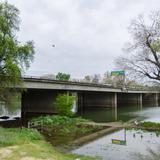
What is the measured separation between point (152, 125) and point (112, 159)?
12.0 metres

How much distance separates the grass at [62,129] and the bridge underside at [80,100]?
1665cm

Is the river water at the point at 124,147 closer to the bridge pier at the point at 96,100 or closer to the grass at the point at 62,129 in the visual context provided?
the grass at the point at 62,129

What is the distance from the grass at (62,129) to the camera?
18.7 m

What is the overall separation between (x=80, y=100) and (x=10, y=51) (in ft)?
172

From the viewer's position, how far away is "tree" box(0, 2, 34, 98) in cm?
2047

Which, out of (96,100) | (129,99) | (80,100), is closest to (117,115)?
(96,100)

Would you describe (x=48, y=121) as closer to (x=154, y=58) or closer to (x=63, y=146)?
(x=63, y=146)

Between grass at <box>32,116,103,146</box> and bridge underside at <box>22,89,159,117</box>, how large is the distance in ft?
54.6

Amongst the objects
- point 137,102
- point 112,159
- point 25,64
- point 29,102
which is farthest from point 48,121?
point 137,102

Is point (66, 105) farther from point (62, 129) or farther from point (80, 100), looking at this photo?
point (80, 100)

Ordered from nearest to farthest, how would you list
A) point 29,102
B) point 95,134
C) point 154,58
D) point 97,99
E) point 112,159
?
point 112,159 < point 95,134 < point 154,58 < point 29,102 < point 97,99

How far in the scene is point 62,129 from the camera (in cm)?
2267

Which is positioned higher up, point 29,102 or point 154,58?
point 154,58

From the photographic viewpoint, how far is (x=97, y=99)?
69875mm
